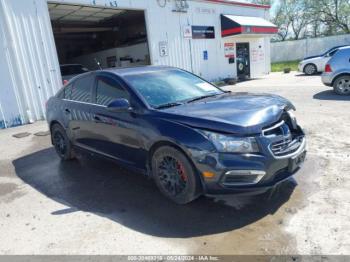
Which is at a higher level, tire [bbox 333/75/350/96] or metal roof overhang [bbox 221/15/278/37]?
metal roof overhang [bbox 221/15/278/37]

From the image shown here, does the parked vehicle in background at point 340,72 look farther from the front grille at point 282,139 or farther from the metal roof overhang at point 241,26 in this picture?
the metal roof overhang at point 241,26

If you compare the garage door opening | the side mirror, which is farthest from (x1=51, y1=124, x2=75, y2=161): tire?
the garage door opening

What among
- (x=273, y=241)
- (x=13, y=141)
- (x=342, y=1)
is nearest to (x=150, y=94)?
(x=273, y=241)

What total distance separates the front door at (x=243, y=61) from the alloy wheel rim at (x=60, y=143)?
48.1 feet

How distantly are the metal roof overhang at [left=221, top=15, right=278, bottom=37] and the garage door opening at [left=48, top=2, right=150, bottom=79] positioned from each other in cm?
439

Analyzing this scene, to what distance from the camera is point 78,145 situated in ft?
17.8

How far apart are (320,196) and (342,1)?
46.7 meters

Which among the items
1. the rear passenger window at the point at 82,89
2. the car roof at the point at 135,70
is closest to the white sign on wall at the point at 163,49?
the rear passenger window at the point at 82,89

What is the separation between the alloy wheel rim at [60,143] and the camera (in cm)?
586

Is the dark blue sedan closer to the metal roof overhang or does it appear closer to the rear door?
the rear door

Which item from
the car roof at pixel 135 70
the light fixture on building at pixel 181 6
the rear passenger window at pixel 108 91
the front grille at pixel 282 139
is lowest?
the front grille at pixel 282 139

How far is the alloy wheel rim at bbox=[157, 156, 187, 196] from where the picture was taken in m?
3.63

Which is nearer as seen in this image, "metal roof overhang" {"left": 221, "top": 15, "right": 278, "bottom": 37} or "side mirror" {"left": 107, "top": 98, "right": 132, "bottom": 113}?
"side mirror" {"left": 107, "top": 98, "right": 132, "bottom": 113}

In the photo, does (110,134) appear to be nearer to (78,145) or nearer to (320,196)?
(78,145)
